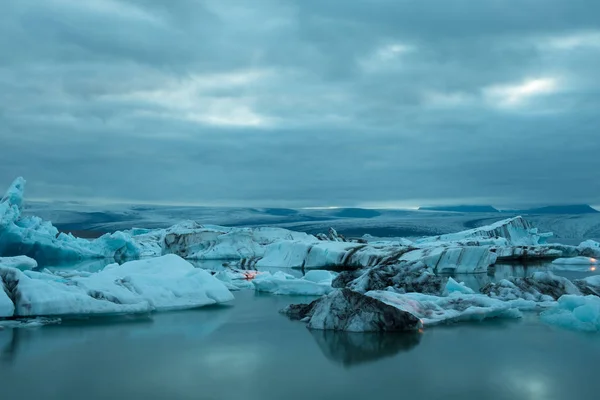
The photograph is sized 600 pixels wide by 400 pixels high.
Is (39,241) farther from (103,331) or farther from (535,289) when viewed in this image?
(535,289)

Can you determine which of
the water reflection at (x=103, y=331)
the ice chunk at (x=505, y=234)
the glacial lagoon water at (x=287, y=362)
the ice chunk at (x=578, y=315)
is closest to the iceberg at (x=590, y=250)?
the ice chunk at (x=505, y=234)

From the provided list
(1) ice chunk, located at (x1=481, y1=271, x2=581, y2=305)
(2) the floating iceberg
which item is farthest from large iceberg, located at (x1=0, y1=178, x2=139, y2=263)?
(1) ice chunk, located at (x1=481, y1=271, x2=581, y2=305)

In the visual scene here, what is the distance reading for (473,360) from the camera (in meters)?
5.35

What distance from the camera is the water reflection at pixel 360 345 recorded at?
5418 millimetres

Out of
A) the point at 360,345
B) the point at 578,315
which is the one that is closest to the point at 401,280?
the point at 578,315

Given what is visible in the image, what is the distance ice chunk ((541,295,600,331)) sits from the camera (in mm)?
6770

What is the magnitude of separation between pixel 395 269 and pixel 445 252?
240 inches

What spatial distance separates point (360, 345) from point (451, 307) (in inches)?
91.4

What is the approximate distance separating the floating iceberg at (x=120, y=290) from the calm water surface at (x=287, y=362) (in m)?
0.37

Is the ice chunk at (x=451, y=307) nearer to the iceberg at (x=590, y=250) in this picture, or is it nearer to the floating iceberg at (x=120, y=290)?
the floating iceberg at (x=120, y=290)

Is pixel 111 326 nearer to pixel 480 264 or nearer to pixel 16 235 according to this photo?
pixel 480 264

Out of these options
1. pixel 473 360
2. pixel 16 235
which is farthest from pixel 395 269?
pixel 16 235

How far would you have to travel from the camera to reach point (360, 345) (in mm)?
5891

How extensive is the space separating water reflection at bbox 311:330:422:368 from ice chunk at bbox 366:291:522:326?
816 mm
